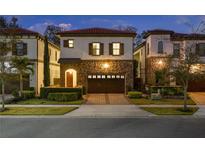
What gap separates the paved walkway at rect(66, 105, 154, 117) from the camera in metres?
17.1

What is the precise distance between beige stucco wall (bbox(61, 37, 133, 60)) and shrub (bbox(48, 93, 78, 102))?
→ 20.0 feet

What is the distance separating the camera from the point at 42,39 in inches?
1151

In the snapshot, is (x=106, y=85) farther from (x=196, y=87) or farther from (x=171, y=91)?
(x=196, y=87)

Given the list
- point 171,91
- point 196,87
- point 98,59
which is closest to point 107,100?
point 171,91

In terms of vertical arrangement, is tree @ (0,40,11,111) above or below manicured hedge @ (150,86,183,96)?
above

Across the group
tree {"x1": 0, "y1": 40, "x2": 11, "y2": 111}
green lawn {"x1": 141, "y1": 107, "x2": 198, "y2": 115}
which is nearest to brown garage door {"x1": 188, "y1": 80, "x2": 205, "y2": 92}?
green lawn {"x1": 141, "y1": 107, "x2": 198, "y2": 115}

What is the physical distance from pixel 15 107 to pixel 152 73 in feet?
47.2

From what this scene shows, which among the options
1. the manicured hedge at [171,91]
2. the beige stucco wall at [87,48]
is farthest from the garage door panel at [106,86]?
the manicured hedge at [171,91]

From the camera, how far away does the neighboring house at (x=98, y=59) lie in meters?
28.2

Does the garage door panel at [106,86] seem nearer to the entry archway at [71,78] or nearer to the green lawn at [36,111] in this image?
the entry archway at [71,78]

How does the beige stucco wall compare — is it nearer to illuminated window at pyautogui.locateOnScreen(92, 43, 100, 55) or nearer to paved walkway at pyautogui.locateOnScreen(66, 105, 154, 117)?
illuminated window at pyautogui.locateOnScreen(92, 43, 100, 55)

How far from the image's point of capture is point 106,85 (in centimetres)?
2878

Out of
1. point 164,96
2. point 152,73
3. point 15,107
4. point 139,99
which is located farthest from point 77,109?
point 152,73

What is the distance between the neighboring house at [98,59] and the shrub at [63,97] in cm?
500
